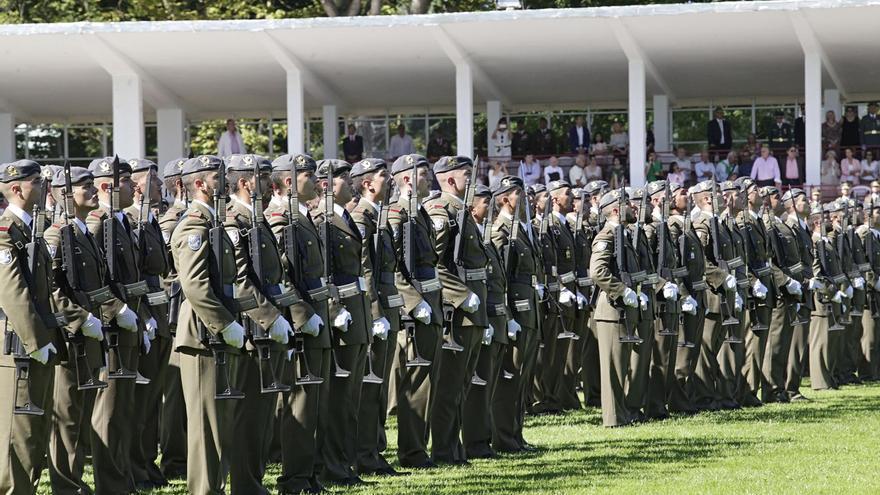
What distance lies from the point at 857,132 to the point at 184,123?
15.1m

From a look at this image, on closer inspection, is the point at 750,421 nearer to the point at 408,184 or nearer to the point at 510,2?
the point at 408,184

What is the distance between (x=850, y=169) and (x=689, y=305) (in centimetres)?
1473

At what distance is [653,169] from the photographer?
92.6ft

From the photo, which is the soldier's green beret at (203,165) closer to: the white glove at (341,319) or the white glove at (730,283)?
the white glove at (341,319)

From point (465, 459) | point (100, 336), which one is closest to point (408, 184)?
point (465, 459)

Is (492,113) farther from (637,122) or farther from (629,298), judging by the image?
(629,298)

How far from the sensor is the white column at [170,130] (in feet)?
112

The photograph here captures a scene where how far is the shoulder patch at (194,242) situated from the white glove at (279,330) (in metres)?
0.61

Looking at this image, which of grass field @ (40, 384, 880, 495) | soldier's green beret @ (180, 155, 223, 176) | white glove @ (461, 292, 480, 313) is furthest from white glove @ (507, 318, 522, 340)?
soldier's green beret @ (180, 155, 223, 176)

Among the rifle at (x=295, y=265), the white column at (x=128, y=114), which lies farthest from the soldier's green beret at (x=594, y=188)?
the white column at (x=128, y=114)

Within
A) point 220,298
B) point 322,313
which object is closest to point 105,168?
point 322,313

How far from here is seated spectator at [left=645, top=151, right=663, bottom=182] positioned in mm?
28141

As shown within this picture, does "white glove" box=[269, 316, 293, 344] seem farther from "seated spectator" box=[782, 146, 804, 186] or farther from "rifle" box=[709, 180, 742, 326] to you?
"seated spectator" box=[782, 146, 804, 186]

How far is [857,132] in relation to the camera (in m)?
29.0
